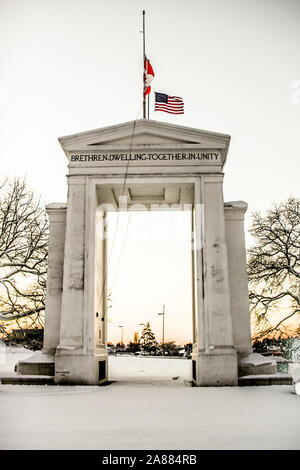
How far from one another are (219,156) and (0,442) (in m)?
13.1

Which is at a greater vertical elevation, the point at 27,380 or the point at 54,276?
the point at 54,276

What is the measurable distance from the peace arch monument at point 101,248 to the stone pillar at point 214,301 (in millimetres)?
31

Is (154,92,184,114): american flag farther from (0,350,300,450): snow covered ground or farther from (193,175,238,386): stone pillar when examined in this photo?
(0,350,300,450): snow covered ground

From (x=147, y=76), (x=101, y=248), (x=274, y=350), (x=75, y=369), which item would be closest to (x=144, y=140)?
(x=147, y=76)

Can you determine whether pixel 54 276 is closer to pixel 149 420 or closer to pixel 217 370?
pixel 217 370

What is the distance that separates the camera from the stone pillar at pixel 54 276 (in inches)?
667

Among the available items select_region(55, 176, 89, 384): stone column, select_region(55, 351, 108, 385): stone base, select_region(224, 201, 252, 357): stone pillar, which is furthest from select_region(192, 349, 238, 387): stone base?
select_region(55, 176, 89, 384): stone column

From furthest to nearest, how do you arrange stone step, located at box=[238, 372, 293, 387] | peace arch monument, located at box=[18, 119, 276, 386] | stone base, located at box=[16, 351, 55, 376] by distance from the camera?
stone base, located at box=[16, 351, 55, 376]
peace arch monument, located at box=[18, 119, 276, 386]
stone step, located at box=[238, 372, 293, 387]

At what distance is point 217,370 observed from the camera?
15234 mm

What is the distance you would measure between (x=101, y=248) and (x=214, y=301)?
4.97 meters

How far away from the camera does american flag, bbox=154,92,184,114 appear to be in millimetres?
18203

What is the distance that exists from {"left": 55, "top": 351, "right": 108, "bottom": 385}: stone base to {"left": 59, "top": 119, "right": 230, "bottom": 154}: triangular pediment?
23.3 ft
